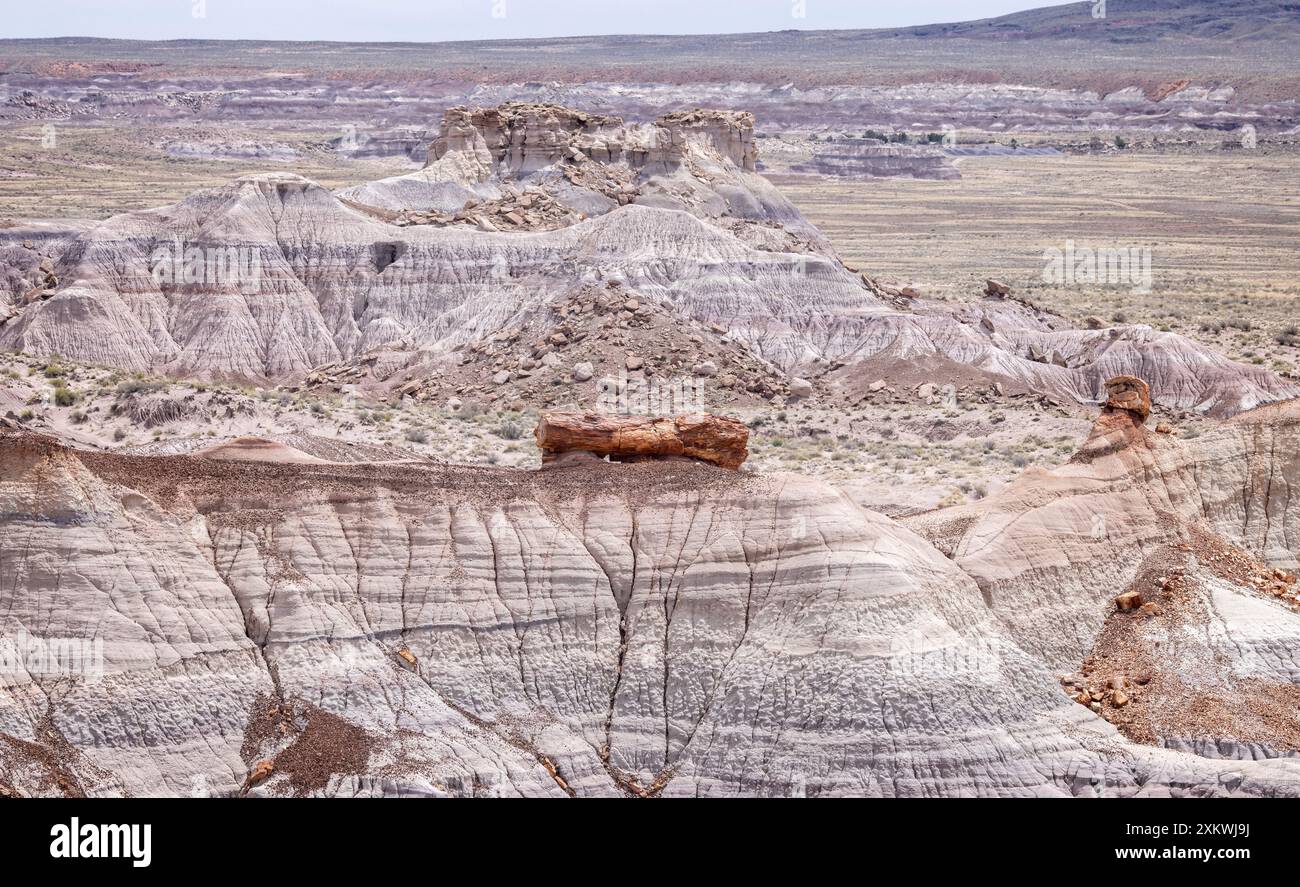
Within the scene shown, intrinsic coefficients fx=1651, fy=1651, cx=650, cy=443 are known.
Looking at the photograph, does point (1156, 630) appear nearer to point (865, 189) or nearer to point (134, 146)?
point (865, 189)

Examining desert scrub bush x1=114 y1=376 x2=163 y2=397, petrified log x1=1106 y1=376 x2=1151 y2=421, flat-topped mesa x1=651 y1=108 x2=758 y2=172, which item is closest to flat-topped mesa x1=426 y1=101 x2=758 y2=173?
flat-topped mesa x1=651 y1=108 x2=758 y2=172

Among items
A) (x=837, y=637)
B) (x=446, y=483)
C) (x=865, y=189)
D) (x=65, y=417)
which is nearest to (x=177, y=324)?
(x=65, y=417)

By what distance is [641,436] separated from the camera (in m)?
21.9

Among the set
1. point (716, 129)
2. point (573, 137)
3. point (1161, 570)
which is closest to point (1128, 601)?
point (1161, 570)

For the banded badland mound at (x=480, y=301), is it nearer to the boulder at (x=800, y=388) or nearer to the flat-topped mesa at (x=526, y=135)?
the boulder at (x=800, y=388)

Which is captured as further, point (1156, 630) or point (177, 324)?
point (177, 324)

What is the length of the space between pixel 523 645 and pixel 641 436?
4.06m

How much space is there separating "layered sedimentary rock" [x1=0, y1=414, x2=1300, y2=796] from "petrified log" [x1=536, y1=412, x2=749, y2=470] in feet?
3.26

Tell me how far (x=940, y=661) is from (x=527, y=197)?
150 feet

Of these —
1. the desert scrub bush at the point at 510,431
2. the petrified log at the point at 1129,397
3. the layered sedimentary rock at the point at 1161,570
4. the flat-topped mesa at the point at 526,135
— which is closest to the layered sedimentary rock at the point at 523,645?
the layered sedimentary rock at the point at 1161,570

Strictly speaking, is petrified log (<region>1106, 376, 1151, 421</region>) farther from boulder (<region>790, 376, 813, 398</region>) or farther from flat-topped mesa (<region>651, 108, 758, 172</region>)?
flat-topped mesa (<region>651, 108, 758, 172</region>)

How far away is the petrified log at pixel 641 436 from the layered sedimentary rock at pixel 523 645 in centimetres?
99

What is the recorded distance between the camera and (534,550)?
19625mm

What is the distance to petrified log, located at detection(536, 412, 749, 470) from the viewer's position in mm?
21797
